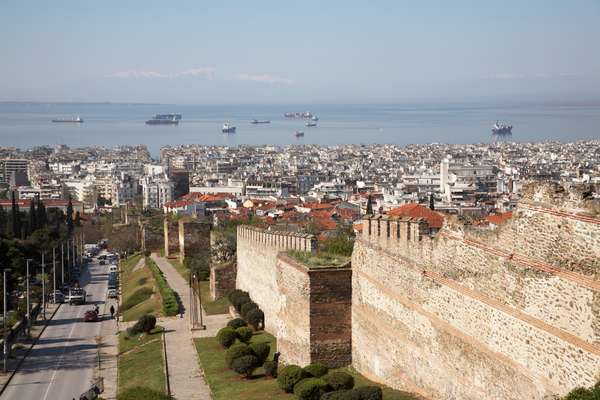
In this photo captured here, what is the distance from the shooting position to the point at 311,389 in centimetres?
1452

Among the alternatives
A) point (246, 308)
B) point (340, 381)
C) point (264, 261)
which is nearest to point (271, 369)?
point (340, 381)

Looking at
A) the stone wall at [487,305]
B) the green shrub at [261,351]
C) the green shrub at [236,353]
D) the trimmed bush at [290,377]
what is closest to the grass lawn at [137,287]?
the green shrub at [261,351]

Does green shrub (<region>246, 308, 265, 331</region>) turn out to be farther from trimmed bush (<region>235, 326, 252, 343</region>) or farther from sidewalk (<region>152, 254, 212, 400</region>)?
sidewalk (<region>152, 254, 212, 400</region>)

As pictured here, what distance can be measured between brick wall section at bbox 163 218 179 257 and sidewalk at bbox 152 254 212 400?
36.3 feet

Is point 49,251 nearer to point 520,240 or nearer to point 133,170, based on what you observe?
point 520,240

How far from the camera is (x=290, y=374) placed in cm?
1560

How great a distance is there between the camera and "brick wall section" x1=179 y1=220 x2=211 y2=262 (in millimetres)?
36044

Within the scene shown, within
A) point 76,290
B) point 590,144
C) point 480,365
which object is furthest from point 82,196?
point 480,365

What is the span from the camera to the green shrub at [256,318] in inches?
886

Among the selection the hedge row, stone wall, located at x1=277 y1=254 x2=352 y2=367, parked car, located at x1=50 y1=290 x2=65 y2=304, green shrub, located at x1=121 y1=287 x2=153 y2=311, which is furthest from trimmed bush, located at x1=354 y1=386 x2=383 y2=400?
parked car, located at x1=50 y1=290 x2=65 y2=304

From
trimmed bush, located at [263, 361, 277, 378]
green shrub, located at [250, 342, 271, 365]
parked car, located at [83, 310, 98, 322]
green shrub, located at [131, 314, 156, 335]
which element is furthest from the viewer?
parked car, located at [83, 310, 98, 322]

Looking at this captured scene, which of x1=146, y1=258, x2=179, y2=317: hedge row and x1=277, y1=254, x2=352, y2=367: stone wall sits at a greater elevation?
x1=277, y1=254, x2=352, y2=367: stone wall

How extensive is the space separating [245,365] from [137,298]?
13.9 meters

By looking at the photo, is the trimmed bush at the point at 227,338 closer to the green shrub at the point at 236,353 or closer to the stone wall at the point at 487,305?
the green shrub at the point at 236,353
